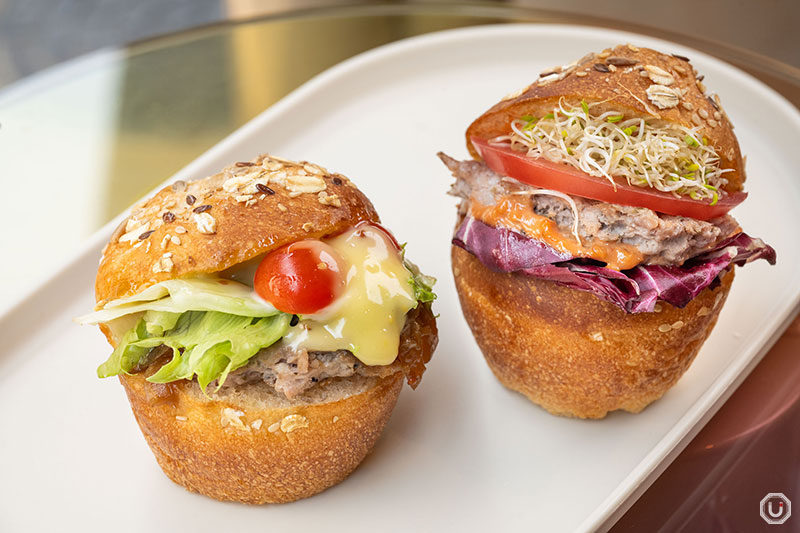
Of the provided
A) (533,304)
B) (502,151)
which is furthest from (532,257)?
(502,151)

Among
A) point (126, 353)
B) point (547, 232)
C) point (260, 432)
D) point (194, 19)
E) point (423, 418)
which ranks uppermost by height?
point (547, 232)

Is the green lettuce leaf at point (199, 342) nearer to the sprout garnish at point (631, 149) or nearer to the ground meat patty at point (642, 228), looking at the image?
the ground meat patty at point (642, 228)

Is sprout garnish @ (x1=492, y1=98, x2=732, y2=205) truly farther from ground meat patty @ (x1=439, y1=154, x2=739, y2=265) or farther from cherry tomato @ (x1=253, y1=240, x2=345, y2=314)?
cherry tomato @ (x1=253, y1=240, x2=345, y2=314)

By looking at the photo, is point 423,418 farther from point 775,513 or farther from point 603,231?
point 775,513

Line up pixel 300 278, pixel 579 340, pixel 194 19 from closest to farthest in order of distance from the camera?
1. pixel 300 278
2. pixel 579 340
3. pixel 194 19

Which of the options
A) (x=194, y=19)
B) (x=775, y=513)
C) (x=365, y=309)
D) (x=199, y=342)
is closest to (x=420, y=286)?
(x=365, y=309)

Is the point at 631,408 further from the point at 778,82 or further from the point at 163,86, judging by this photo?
the point at 163,86
